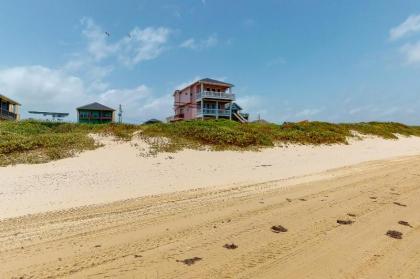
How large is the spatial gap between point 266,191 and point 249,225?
10.6 feet

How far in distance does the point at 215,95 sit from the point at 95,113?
20.7 m

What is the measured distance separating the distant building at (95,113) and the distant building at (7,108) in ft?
30.0

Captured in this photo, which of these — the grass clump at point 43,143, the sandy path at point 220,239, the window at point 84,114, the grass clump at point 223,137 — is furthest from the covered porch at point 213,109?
the sandy path at point 220,239

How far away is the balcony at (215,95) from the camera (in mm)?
46688

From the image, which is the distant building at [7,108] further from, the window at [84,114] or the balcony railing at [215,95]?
the balcony railing at [215,95]

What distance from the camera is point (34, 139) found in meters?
14.4

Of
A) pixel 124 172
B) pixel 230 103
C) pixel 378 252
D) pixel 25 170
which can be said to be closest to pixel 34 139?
pixel 25 170

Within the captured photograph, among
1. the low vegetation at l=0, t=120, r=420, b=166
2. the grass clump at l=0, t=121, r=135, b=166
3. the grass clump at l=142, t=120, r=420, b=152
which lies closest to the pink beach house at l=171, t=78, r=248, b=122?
the low vegetation at l=0, t=120, r=420, b=166

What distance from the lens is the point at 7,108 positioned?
49.1m

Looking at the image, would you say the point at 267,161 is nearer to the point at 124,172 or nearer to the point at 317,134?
the point at 124,172

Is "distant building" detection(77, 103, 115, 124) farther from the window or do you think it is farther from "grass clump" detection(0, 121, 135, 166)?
"grass clump" detection(0, 121, 135, 166)

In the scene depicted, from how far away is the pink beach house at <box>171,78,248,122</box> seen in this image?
155 feet

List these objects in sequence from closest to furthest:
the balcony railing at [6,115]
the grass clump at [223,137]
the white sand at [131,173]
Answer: the white sand at [131,173]
the grass clump at [223,137]
the balcony railing at [6,115]

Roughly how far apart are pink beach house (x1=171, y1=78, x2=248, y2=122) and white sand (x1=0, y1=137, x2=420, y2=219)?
30.0m
